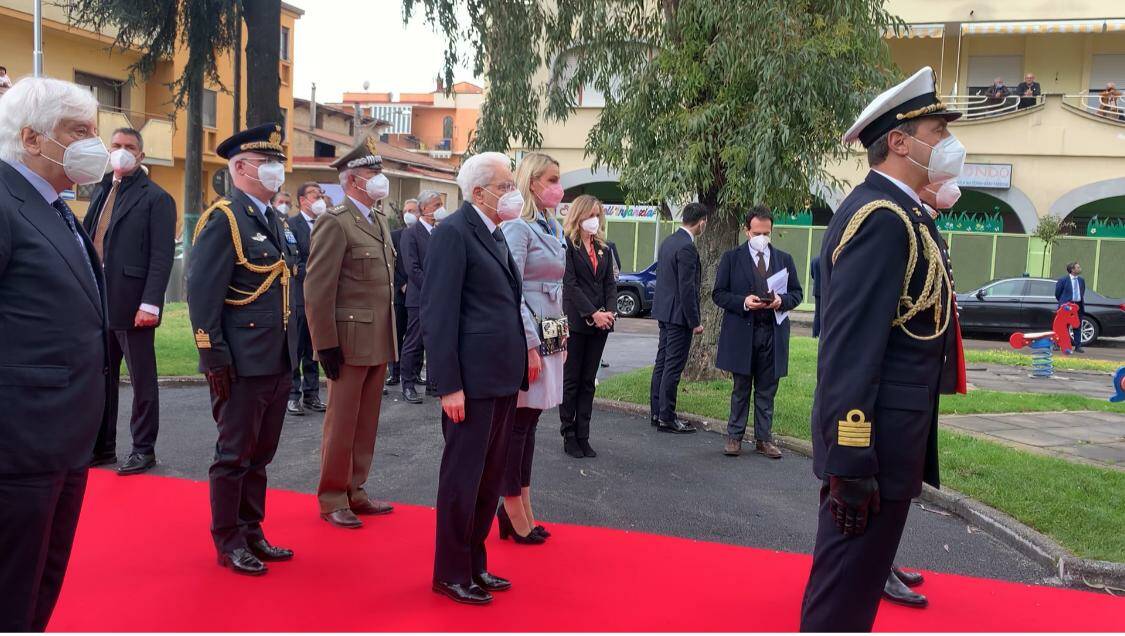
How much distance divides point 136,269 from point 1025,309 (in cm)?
1925

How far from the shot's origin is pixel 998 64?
2819cm

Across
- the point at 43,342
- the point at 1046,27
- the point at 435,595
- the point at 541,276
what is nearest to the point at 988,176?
Result: the point at 1046,27

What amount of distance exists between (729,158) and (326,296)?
20.3 feet

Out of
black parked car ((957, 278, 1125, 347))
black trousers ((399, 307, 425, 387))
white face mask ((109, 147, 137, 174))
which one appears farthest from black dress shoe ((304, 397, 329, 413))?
black parked car ((957, 278, 1125, 347))

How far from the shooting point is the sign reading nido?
25750 mm

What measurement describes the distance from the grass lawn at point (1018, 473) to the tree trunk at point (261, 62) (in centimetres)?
539

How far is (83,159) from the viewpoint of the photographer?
9.89 ft

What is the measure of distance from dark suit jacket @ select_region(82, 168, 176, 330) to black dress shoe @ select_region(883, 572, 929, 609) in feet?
15.7

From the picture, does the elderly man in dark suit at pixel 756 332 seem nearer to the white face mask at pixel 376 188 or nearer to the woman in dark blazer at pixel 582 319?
the woman in dark blazer at pixel 582 319

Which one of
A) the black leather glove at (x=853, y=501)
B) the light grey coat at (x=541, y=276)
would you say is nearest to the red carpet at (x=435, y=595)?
the light grey coat at (x=541, y=276)

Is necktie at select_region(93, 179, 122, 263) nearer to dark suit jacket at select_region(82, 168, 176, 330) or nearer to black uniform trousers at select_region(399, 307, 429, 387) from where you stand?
dark suit jacket at select_region(82, 168, 176, 330)

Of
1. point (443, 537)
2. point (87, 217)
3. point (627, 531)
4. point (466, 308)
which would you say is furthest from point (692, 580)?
point (87, 217)

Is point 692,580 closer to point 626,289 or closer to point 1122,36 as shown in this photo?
point 626,289

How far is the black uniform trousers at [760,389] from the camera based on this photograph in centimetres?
743
